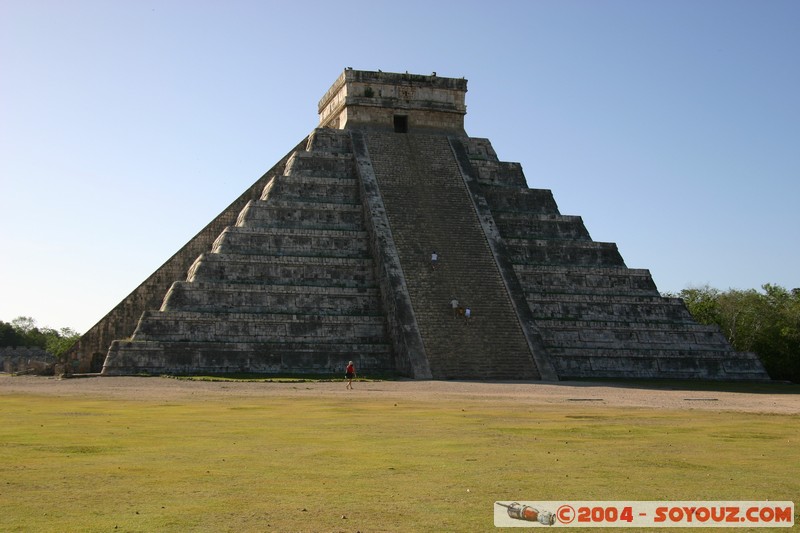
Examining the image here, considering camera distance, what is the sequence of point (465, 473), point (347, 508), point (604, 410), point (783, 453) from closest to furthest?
point (347, 508) → point (465, 473) → point (783, 453) → point (604, 410)

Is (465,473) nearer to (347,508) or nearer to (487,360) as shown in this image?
(347,508)

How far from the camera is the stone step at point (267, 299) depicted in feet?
114

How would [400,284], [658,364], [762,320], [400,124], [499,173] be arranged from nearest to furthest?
[400,284] → [658,364] → [499,173] → [400,124] → [762,320]

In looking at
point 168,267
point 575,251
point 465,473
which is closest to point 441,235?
point 575,251

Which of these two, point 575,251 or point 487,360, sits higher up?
point 575,251

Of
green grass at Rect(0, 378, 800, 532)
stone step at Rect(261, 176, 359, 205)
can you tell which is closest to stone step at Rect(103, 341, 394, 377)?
stone step at Rect(261, 176, 359, 205)

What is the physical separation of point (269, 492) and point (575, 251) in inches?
1235

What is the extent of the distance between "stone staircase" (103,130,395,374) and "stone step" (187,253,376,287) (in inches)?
1.4

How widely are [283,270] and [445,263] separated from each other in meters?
5.84

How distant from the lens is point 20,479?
408 inches

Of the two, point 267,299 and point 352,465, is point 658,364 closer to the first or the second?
point 267,299

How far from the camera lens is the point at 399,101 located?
43812 millimetres

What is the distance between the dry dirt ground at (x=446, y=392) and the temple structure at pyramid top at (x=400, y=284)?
119 inches

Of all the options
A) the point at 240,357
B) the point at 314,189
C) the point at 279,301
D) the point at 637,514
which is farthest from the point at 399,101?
the point at 637,514
